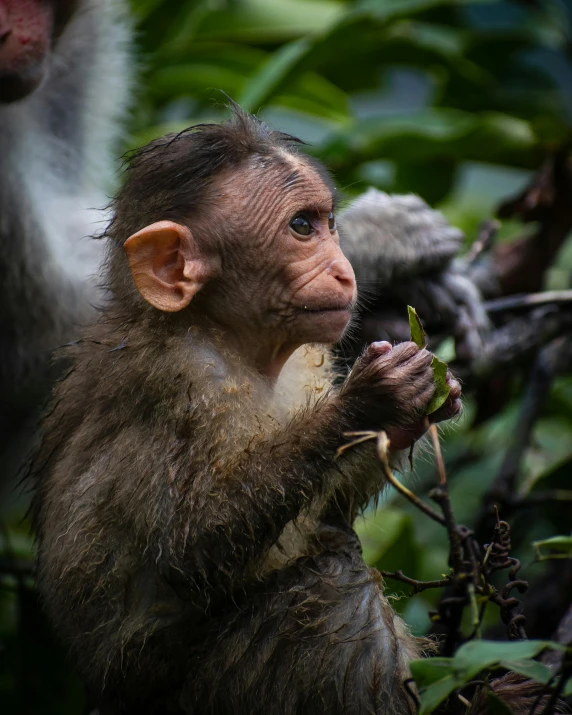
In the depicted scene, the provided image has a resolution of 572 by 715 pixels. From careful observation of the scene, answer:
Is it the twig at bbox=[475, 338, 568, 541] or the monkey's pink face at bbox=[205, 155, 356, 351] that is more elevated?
the monkey's pink face at bbox=[205, 155, 356, 351]

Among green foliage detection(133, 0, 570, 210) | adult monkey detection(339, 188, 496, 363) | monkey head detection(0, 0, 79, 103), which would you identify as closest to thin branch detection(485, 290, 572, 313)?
adult monkey detection(339, 188, 496, 363)

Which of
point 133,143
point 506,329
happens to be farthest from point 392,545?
point 133,143

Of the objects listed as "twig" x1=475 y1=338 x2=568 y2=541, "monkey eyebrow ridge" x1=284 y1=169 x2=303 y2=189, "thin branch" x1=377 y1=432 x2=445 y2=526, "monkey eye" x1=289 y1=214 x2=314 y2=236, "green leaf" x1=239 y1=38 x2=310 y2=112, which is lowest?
"twig" x1=475 y1=338 x2=568 y2=541

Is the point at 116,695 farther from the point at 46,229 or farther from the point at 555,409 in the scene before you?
the point at 555,409

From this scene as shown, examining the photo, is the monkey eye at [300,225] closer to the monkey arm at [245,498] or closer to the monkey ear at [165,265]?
the monkey ear at [165,265]

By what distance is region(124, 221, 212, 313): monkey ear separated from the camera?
2.22 m

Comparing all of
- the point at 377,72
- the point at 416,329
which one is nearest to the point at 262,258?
the point at 416,329

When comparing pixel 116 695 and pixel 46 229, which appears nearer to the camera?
pixel 116 695

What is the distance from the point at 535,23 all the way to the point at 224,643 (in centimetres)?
461

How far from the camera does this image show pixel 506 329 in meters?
3.70

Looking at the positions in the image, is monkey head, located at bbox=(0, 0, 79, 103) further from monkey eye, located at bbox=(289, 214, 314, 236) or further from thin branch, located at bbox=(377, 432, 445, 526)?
thin branch, located at bbox=(377, 432, 445, 526)

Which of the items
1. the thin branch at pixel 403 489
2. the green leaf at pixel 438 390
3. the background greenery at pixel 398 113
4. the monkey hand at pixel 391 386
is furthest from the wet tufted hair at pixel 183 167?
the background greenery at pixel 398 113

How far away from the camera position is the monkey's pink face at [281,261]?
2.29 m

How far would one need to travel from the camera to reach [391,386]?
2020mm
